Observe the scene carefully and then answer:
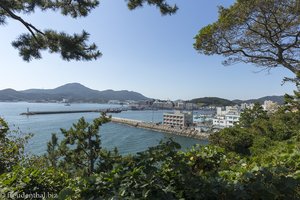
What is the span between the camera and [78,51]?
304 centimetres

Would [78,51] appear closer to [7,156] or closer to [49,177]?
[49,177]

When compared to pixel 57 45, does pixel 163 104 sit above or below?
below

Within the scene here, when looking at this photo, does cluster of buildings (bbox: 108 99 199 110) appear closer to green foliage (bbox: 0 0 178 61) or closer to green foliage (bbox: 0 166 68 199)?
green foliage (bbox: 0 0 178 61)

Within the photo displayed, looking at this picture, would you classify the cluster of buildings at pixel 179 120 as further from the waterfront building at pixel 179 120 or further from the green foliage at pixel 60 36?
the green foliage at pixel 60 36

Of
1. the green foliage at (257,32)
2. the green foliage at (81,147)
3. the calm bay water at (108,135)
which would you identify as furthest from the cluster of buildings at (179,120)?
the green foliage at (257,32)

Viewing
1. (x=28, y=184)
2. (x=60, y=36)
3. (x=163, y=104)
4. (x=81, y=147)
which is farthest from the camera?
(x=163, y=104)

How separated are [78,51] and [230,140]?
744cm

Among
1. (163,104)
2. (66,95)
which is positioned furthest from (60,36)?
(66,95)

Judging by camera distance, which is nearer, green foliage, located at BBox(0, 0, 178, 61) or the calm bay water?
green foliage, located at BBox(0, 0, 178, 61)

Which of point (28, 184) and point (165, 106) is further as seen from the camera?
point (165, 106)

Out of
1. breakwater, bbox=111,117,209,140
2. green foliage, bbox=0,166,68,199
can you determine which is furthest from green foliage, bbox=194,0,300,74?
breakwater, bbox=111,117,209,140

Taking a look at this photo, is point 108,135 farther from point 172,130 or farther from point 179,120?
point 179,120

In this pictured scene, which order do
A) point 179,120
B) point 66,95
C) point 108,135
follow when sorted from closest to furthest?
point 108,135 < point 179,120 < point 66,95

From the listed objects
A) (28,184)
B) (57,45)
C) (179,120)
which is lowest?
(179,120)
